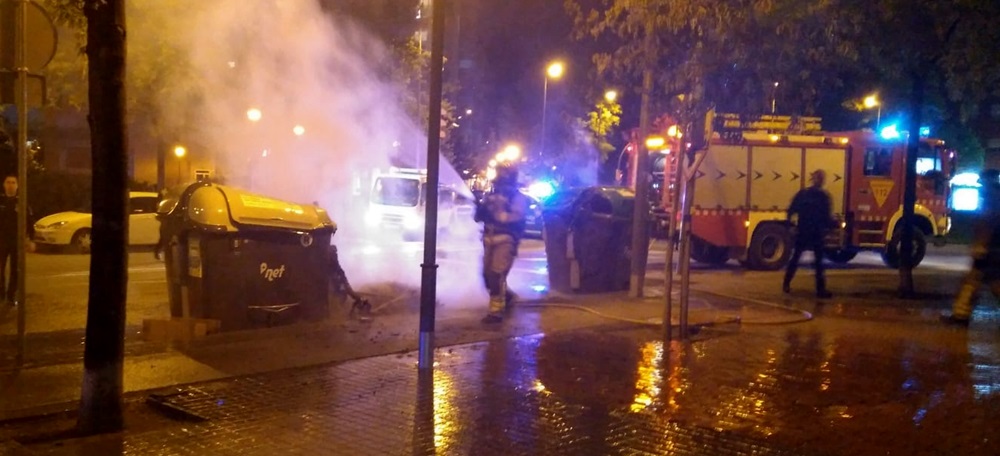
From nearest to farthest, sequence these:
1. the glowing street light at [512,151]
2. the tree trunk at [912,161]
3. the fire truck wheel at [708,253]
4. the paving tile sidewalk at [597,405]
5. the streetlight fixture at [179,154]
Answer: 1. the paving tile sidewalk at [597,405]
2. the tree trunk at [912,161]
3. the fire truck wheel at [708,253]
4. the streetlight fixture at [179,154]
5. the glowing street light at [512,151]

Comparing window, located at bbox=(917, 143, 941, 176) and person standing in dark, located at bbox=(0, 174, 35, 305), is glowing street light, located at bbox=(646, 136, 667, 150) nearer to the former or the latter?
window, located at bbox=(917, 143, 941, 176)

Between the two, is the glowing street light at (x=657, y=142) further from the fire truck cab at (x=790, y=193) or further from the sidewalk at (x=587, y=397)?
the sidewalk at (x=587, y=397)

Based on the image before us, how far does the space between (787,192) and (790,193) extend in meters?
0.07

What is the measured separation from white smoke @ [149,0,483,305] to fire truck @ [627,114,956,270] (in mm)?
4791

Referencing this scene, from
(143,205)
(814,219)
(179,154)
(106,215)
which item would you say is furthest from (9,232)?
(179,154)

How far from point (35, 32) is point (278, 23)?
5.83m

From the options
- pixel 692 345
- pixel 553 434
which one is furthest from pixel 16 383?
pixel 692 345

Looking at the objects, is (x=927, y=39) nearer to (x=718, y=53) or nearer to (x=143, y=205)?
(x=718, y=53)

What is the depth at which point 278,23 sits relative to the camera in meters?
13.0

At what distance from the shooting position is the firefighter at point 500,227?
10.4 metres

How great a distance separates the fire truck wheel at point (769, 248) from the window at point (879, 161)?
2.25m

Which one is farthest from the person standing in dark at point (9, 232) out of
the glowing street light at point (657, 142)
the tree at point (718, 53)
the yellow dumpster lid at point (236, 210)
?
the glowing street light at point (657, 142)

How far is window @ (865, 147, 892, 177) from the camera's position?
18984 mm

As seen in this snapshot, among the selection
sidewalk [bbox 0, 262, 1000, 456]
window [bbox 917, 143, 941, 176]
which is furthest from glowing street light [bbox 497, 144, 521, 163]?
sidewalk [bbox 0, 262, 1000, 456]
